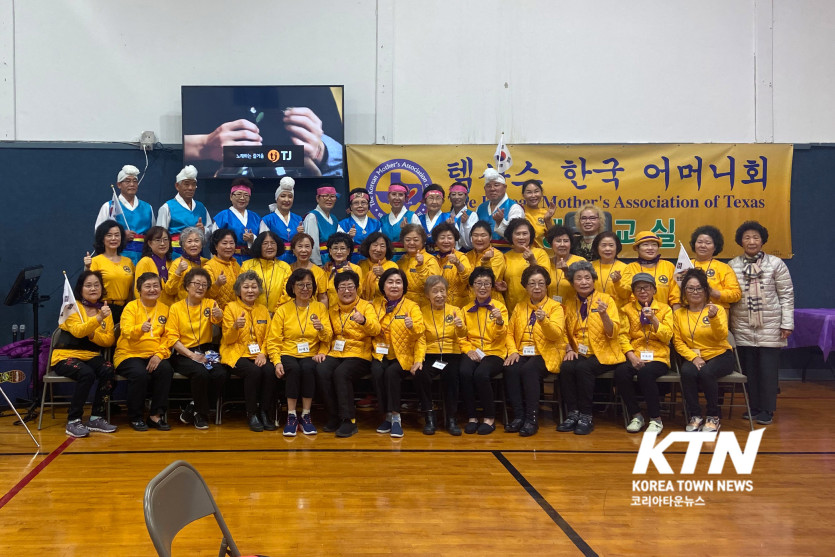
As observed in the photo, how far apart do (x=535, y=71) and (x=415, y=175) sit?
1622mm

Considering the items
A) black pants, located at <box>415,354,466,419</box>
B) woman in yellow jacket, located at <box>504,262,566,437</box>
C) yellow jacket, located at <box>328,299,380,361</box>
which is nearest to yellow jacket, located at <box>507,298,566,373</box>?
woman in yellow jacket, located at <box>504,262,566,437</box>

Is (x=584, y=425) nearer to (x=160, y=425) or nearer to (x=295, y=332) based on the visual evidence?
(x=295, y=332)

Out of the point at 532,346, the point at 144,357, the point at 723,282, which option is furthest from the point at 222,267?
the point at 723,282

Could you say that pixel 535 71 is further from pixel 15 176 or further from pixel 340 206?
pixel 15 176

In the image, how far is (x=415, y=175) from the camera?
6613 mm

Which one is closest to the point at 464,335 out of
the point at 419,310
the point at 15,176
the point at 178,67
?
the point at 419,310

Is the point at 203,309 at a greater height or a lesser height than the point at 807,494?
greater

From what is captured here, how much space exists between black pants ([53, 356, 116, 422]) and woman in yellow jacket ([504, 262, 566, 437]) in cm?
287

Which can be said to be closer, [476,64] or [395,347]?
[395,347]

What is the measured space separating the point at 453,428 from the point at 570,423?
2.77 feet

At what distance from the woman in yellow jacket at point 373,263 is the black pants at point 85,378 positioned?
6.36ft

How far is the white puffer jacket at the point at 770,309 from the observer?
16.8ft

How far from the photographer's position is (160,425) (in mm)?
4855

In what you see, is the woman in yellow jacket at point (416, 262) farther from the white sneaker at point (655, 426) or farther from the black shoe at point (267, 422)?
the white sneaker at point (655, 426)
